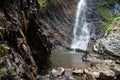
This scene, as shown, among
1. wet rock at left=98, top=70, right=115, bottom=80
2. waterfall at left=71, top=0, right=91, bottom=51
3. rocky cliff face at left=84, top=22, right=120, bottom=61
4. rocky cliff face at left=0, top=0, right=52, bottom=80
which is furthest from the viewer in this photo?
waterfall at left=71, top=0, right=91, bottom=51

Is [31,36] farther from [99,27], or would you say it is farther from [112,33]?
[99,27]

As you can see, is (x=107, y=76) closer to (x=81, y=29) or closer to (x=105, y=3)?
(x=81, y=29)

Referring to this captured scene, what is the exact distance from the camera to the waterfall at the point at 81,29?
18844 mm

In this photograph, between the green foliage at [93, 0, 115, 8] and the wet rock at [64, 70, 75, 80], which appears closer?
the wet rock at [64, 70, 75, 80]

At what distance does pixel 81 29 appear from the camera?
2019 centimetres

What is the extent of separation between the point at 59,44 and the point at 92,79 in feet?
30.7

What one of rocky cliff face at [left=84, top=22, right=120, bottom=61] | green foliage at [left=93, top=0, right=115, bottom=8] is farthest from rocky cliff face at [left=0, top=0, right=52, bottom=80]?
green foliage at [left=93, top=0, right=115, bottom=8]

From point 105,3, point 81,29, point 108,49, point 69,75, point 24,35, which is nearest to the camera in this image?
point 24,35

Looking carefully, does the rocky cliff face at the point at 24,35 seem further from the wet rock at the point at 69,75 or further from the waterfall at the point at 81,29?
the waterfall at the point at 81,29

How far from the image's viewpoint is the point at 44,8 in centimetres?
1934

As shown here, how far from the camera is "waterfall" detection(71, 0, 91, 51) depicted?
18844 mm

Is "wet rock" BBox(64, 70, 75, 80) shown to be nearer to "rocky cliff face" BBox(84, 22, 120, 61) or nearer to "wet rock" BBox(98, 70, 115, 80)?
"wet rock" BBox(98, 70, 115, 80)

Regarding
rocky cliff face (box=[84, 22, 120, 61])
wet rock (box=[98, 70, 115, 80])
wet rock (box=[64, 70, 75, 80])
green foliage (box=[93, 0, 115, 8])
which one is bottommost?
wet rock (box=[64, 70, 75, 80])

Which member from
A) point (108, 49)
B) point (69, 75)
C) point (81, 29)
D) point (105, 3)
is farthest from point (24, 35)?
point (105, 3)
